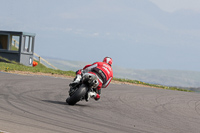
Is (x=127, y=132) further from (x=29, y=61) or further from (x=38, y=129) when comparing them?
(x=29, y=61)

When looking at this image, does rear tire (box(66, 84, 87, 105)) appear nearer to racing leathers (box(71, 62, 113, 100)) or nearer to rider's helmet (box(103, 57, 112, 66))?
racing leathers (box(71, 62, 113, 100))

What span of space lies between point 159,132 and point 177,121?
85.5 inches

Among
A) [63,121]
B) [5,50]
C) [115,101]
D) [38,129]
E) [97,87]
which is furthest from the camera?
[5,50]

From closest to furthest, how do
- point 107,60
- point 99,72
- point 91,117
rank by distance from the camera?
point 91,117 < point 99,72 < point 107,60

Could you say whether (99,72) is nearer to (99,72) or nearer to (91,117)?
(99,72)

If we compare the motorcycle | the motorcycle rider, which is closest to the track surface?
the motorcycle

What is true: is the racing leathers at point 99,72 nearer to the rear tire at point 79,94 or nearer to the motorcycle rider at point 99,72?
the motorcycle rider at point 99,72

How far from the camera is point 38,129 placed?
745 cm

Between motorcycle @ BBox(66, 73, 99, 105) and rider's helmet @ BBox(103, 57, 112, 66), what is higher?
rider's helmet @ BBox(103, 57, 112, 66)

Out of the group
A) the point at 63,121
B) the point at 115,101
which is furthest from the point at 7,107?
the point at 115,101

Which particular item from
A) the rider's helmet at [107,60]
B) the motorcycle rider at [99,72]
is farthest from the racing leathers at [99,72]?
the rider's helmet at [107,60]

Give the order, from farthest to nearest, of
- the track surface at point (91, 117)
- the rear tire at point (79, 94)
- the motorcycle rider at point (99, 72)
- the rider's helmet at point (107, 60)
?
1. the rider's helmet at point (107, 60)
2. the motorcycle rider at point (99, 72)
3. the rear tire at point (79, 94)
4. the track surface at point (91, 117)

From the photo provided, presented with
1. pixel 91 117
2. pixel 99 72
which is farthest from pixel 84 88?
pixel 91 117

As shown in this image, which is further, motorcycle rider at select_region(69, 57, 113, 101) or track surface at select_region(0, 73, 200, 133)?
motorcycle rider at select_region(69, 57, 113, 101)
